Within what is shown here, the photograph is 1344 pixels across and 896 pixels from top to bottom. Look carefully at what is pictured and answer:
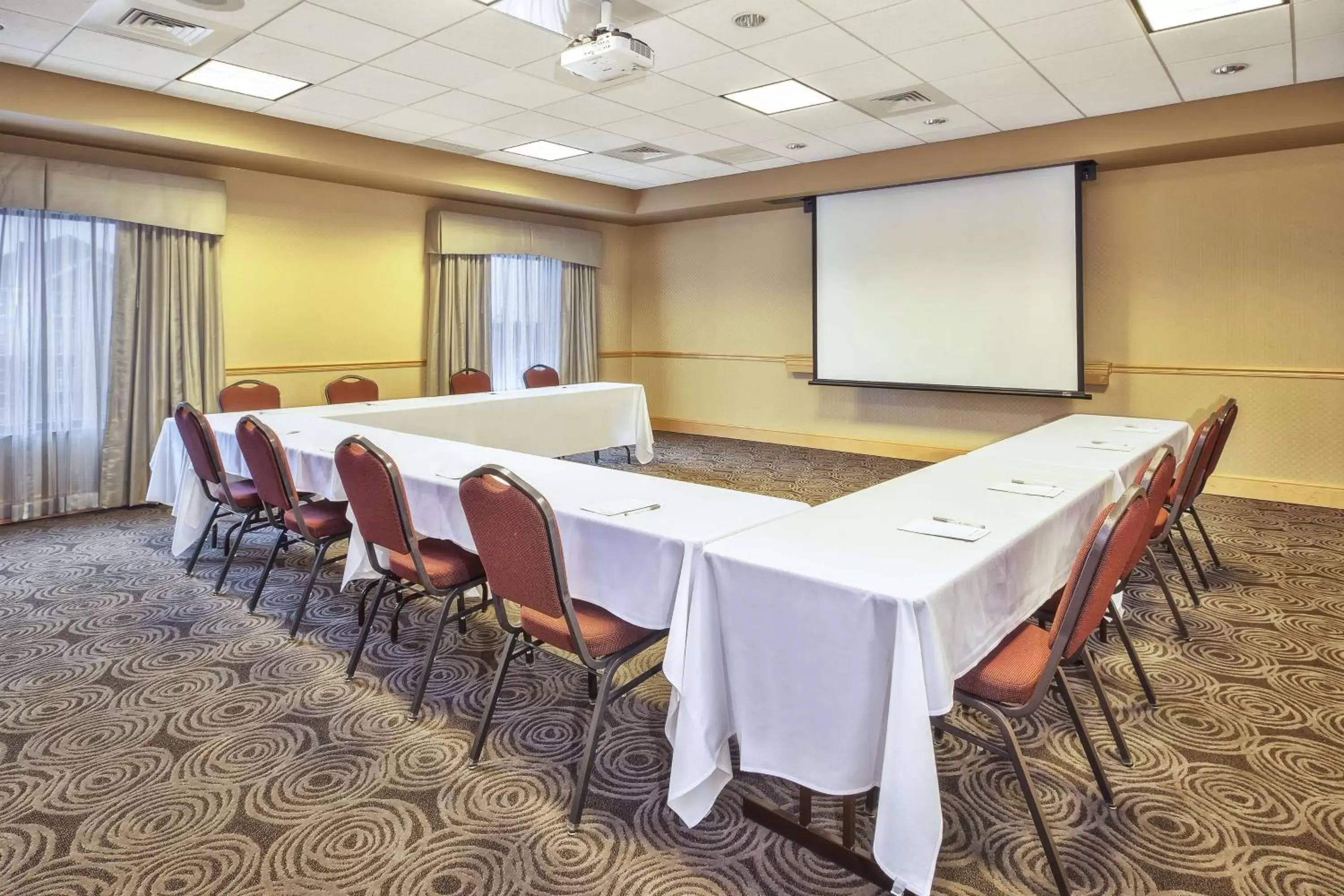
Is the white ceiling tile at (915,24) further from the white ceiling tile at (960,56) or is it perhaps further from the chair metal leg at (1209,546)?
the chair metal leg at (1209,546)

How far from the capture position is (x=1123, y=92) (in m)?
5.00

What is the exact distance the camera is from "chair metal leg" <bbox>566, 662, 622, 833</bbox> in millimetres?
1987

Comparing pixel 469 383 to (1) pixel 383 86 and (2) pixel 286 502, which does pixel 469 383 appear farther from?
(2) pixel 286 502

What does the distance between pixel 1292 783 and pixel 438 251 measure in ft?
23.2

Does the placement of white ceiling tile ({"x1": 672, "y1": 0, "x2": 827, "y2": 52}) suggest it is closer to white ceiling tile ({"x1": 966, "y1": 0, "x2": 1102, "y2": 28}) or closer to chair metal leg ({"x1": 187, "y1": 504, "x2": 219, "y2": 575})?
white ceiling tile ({"x1": 966, "y1": 0, "x2": 1102, "y2": 28})

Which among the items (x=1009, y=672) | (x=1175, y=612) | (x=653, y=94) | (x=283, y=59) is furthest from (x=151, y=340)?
(x=1175, y=612)

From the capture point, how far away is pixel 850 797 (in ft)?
5.90

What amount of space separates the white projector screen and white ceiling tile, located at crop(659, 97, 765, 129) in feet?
6.74

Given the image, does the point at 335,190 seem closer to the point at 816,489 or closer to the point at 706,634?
the point at 816,489

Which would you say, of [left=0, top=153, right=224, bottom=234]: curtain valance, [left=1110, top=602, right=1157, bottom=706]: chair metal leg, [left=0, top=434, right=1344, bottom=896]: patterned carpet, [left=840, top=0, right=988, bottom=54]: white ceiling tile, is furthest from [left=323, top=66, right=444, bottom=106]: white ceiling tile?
[left=1110, top=602, right=1157, bottom=706]: chair metal leg

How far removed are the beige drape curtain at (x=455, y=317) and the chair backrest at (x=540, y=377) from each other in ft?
1.83

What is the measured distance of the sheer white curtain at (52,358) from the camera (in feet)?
17.1

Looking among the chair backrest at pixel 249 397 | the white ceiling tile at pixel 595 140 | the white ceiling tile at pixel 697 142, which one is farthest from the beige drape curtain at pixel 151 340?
the white ceiling tile at pixel 697 142

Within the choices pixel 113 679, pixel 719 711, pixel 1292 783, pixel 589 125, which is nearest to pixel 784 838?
pixel 719 711
